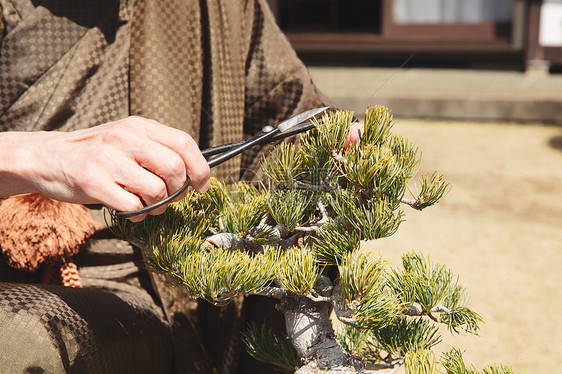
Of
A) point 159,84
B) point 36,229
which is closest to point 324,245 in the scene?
point 36,229

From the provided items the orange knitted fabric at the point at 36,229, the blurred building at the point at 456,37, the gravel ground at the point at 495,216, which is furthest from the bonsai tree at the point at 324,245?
the blurred building at the point at 456,37

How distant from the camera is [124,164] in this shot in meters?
0.69

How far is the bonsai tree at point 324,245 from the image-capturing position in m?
0.72

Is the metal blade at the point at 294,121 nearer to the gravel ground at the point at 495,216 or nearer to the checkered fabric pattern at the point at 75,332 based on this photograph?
the gravel ground at the point at 495,216

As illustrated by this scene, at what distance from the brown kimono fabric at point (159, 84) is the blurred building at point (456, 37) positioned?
171 inches

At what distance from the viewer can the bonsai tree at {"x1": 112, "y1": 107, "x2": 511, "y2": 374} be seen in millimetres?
723

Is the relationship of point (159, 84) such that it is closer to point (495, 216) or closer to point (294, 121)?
point (294, 121)

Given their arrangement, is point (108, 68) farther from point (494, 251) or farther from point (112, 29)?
point (494, 251)

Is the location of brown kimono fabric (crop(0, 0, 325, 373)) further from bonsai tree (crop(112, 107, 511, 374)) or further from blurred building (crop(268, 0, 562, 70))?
blurred building (crop(268, 0, 562, 70))

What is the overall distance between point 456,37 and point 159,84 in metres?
5.24

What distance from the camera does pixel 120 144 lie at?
2.30 ft

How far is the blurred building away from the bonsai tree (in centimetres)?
488

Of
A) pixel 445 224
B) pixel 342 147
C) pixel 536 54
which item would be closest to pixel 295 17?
pixel 536 54

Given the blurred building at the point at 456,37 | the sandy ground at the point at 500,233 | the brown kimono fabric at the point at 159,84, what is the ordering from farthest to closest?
the blurred building at the point at 456,37, the sandy ground at the point at 500,233, the brown kimono fabric at the point at 159,84
